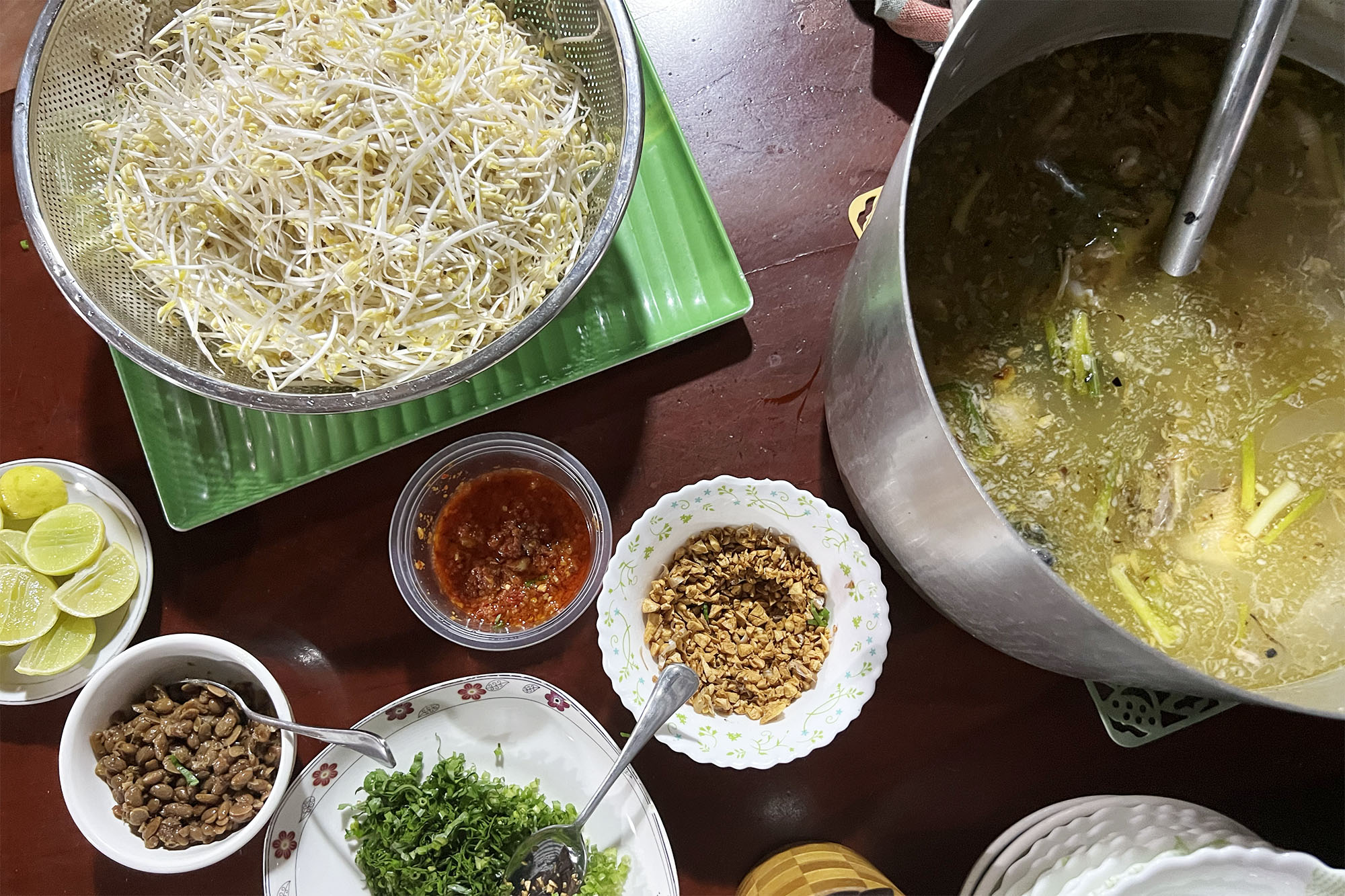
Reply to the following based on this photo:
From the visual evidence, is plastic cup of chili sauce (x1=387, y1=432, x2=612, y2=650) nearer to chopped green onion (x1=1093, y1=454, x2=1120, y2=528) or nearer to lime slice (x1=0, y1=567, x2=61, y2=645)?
lime slice (x1=0, y1=567, x2=61, y2=645)

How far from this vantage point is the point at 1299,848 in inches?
60.2

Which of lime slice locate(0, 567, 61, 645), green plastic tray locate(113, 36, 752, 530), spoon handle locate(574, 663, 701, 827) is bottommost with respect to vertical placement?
spoon handle locate(574, 663, 701, 827)

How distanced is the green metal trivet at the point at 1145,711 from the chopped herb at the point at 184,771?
5.11 feet

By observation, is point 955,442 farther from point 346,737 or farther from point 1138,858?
point 346,737

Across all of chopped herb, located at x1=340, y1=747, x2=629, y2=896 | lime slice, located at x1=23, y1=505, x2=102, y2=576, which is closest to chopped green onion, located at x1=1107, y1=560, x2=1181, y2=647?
chopped herb, located at x1=340, y1=747, x2=629, y2=896

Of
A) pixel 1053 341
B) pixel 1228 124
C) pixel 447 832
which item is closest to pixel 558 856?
pixel 447 832

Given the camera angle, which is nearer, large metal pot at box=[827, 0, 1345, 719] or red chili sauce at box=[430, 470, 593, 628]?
large metal pot at box=[827, 0, 1345, 719]

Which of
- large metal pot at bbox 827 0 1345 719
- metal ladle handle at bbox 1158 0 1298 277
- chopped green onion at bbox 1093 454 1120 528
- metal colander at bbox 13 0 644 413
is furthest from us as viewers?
chopped green onion at bbox 1093 454 1120 528

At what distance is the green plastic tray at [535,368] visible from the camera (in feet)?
4.85

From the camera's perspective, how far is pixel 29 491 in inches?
57.7

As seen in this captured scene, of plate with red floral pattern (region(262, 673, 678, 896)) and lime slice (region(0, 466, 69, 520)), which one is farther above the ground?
lime slice (region(0, 466, 69, 520))

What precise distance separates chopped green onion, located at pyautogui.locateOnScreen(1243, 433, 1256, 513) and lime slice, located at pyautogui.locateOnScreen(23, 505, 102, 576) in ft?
6.43

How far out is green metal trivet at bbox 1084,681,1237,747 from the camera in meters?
1.38

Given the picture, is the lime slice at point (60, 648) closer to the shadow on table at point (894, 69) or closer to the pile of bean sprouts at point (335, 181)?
the pile of bean sprouts at point (335, 181)
